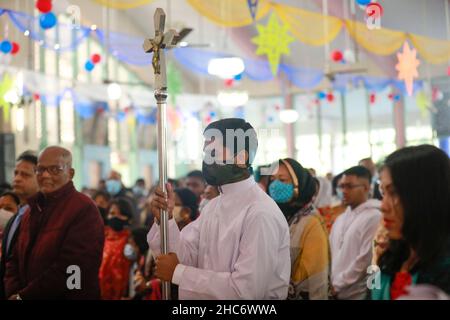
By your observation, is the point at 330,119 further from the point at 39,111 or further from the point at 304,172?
the point at 304,172

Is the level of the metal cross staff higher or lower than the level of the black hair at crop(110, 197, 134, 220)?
higher

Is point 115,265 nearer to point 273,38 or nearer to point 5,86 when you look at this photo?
point 273,38

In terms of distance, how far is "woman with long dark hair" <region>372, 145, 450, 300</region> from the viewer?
1.59 metres

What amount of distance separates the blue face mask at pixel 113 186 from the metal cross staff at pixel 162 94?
4459mm

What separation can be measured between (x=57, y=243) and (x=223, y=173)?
3.23 ft

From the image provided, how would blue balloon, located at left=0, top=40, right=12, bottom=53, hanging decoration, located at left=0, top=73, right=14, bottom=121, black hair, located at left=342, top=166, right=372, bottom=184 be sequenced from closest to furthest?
black hair, located at left=342, top=166, right=372, bottom=184
blue balloon, located at left=0, top=40, right=12, bottom=53
hanging decoration, located at left=0, top=73, right=14, bottom=121

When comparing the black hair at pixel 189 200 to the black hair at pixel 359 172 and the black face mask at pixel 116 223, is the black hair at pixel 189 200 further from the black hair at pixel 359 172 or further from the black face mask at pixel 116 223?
the black hair at pixel 359 172

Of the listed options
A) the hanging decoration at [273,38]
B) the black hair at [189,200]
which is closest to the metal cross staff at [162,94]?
the black hair at [189,200]

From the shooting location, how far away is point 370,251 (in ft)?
11.1

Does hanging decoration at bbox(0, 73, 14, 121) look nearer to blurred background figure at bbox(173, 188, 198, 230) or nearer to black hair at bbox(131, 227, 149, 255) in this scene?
black hair at bbox(131, 227, 149, 255)

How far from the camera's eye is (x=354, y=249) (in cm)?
349

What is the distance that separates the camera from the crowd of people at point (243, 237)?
164cm

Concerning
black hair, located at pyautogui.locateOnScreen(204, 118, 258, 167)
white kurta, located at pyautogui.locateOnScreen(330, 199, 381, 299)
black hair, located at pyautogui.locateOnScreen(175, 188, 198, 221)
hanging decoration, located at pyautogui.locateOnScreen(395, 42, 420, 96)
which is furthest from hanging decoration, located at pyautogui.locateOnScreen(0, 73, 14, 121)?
black hair, located at pyautogui.locateOnScreen(204, 118, 258, 167)
